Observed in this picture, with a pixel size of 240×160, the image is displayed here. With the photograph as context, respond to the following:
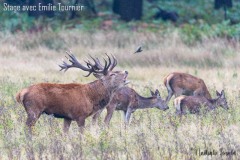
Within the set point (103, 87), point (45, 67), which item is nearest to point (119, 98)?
point (103, 87)

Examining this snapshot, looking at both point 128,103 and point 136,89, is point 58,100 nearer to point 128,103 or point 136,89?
point 128,103

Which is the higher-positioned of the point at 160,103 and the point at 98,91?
the point at 98,91

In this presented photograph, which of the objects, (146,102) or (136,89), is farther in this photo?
(136,89)

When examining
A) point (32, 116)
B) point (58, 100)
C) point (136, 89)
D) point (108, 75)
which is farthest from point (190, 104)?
point (136, 89)

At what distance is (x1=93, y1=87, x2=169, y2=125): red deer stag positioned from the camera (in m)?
15.3

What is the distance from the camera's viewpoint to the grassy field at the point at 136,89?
478 inches

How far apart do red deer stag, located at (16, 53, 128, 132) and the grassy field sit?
22 centimetres

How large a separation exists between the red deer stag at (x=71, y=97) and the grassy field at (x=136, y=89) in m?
0.22

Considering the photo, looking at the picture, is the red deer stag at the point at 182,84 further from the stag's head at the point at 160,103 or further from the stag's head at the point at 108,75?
the stag's head at the point at 108,75

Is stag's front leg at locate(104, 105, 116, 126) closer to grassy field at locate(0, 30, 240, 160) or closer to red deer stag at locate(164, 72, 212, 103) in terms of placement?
grassy field at locate(0, 30, 240, 160)

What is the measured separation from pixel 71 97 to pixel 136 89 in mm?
5212

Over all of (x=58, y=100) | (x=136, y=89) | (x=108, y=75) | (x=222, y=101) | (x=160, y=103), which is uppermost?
(x=108, y=75)

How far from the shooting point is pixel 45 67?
2231 cm

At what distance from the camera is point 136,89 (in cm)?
1884
